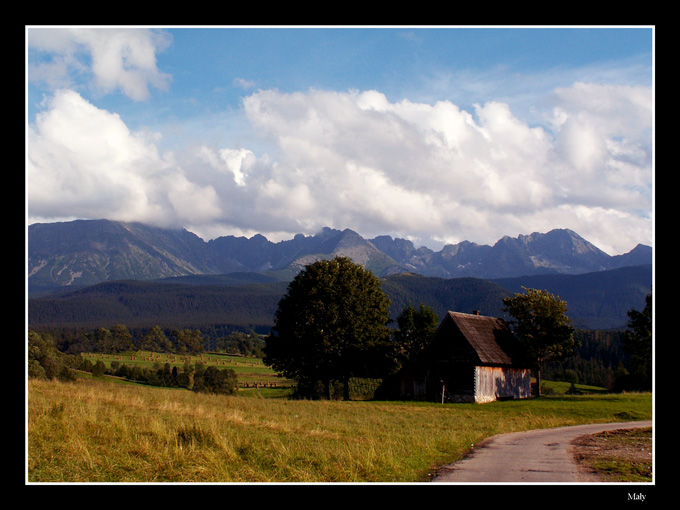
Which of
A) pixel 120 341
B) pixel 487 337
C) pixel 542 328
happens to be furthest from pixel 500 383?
pixel 120 341

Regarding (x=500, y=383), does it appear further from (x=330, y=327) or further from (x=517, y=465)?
(x=517, y=465)

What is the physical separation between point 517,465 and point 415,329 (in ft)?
178

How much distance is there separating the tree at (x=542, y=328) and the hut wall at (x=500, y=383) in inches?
63.4

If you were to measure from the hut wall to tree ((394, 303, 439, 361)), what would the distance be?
12032 millimetres

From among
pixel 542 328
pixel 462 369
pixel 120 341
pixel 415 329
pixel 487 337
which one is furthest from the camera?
pixel 120 341

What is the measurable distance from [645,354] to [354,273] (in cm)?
2730

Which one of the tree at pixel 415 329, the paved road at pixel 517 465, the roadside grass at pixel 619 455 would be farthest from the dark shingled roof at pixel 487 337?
the paved road at pixel 517 465

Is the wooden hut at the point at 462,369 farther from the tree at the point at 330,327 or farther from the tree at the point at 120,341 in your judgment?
the tree at the point at 120,341

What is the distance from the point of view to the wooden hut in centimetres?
5294

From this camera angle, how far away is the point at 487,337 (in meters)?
57.3

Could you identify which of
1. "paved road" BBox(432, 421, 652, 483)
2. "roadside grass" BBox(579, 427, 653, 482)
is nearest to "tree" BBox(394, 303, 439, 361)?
"roadside grass" BBox(579, 427, 653, 482)

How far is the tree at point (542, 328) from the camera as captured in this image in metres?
57.7

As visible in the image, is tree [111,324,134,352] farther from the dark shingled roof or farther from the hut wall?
the hut wall
